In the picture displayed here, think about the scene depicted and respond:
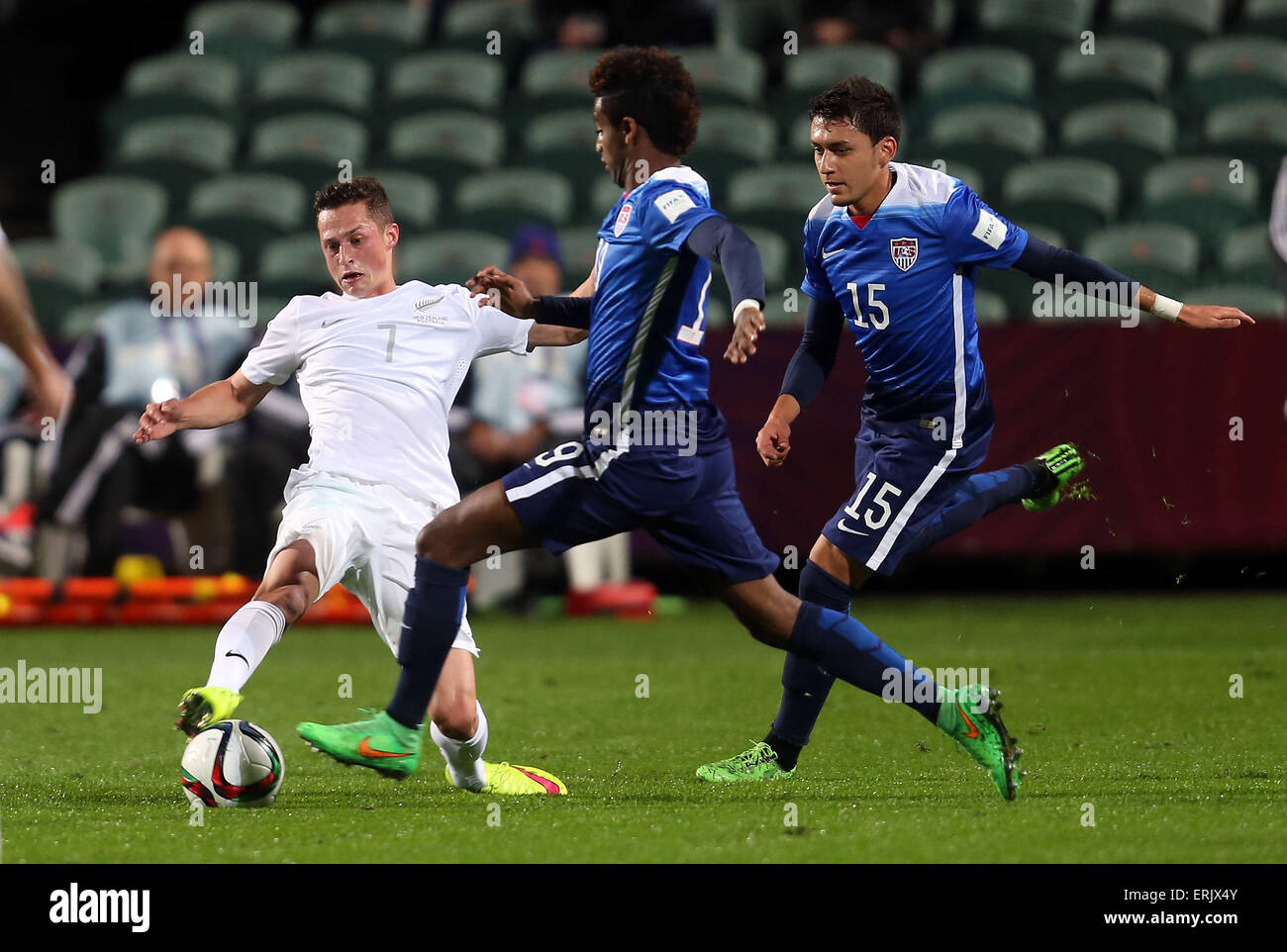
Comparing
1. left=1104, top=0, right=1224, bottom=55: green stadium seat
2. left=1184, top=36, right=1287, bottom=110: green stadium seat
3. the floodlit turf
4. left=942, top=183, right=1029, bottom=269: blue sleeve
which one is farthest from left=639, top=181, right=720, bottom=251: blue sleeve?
left=1104, top=0, right=1224, bottom=55: green stadium seat

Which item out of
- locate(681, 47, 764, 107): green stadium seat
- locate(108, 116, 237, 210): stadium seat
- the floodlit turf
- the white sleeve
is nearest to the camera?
the floodlit turf

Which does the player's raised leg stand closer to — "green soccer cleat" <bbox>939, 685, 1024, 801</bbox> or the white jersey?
the white jersey

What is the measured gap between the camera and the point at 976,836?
4.12 metres

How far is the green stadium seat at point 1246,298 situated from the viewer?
404 inches

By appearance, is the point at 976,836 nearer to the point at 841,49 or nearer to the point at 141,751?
the point at 141,751

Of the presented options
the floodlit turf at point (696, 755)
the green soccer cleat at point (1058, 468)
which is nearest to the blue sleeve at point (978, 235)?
the green soccer cleat at point (1058, 468)

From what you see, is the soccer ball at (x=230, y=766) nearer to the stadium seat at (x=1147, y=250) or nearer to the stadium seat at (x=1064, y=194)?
the stadium seat at (x=1147, y=250)

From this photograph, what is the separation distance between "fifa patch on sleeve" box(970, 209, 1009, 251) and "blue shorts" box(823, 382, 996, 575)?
0.46 metres

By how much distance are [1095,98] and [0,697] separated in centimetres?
881

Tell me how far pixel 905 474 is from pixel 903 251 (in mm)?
660

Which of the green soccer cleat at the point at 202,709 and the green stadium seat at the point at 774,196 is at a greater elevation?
the green stadium seat at the point at 774,196

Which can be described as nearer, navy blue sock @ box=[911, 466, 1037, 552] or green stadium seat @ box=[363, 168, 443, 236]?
navy blue sock @ box=[911, 466, 1037, 552]

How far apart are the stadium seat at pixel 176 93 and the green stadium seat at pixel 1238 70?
24.1ft

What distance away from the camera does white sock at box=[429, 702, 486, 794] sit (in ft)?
16.1
